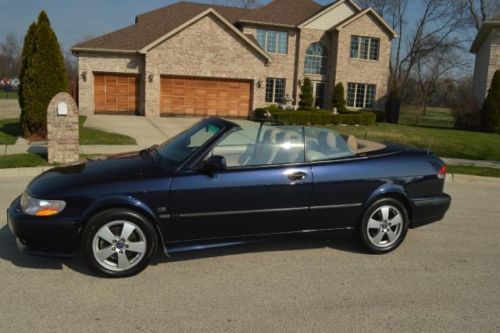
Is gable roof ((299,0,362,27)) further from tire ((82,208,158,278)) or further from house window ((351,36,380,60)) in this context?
tire ((82,208,158,278))

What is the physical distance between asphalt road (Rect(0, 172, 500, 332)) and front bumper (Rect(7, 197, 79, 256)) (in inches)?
11.3

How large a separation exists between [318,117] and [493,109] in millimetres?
9457

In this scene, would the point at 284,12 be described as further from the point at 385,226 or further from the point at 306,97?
the point at 385,226

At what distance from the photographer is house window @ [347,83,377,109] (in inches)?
1267

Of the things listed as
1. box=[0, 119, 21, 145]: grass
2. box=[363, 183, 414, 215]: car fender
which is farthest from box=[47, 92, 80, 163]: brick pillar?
box=[363, 183, 414, 215]: car fender

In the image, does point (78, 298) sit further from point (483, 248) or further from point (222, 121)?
point (483, 248)

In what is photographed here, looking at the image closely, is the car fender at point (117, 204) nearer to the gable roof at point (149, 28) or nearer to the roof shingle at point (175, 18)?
the gable roof at point (149, 28)

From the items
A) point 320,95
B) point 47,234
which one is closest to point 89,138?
point 47,234

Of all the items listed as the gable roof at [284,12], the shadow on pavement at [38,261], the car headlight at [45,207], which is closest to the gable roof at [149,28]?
the gable roof at [284,12]

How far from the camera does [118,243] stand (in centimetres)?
425

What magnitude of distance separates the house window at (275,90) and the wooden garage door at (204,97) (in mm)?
3449

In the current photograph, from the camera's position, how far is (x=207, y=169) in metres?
4.49

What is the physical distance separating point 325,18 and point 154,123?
16.2 m

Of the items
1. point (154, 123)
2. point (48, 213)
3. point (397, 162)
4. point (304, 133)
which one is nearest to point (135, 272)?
point (48, 213)
